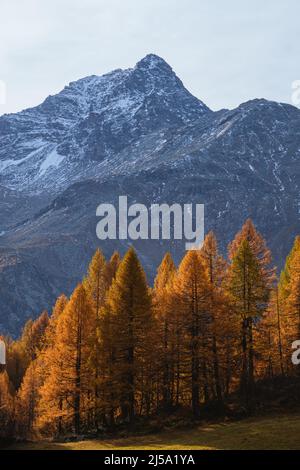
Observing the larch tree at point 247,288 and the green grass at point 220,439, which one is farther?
the larch tree at point 247,288

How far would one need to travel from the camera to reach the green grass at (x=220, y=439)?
104 ft

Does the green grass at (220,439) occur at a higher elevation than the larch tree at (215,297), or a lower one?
lower

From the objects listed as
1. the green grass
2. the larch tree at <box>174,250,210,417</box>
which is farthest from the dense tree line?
the green grass

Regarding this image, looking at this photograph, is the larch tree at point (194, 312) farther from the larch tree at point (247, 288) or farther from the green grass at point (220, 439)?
the green grass at point (220, 439)

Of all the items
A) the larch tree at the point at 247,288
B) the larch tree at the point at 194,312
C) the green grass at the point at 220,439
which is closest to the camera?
the green grass at the point at 220,439

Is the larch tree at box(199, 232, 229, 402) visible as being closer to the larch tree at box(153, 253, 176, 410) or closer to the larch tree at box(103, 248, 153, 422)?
the larch tree at box(153, 253, 176, 410)

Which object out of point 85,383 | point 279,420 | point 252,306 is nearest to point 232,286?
point 252,306

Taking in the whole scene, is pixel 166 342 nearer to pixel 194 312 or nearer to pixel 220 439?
pixel 194 312

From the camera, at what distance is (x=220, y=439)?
112 feet

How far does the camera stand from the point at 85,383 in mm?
45156

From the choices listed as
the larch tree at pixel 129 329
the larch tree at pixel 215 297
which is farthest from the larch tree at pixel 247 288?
the larch tree at pixel 129 329

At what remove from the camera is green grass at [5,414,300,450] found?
104ft
